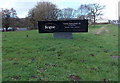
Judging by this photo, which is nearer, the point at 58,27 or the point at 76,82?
the point at 76,82

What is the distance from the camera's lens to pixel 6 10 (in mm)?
56531

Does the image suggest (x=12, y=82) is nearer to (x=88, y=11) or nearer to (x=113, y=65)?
(x=113, y=65)

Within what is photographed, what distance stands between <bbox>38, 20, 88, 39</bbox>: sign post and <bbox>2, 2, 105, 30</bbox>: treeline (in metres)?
33.0

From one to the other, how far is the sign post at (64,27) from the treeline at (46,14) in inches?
1299

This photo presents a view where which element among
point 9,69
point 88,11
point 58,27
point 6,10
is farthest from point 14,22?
point 9,69

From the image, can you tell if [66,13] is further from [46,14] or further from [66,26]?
[66,26]

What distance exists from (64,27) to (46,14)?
3357cm

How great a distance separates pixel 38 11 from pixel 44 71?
4562 centimetres

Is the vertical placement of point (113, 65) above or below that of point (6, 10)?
below

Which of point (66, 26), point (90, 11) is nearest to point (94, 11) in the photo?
point (90, 11)

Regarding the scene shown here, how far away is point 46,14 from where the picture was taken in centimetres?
4934

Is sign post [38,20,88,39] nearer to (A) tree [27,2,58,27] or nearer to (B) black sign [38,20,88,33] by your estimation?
(B) black sign [38,20,88,33]

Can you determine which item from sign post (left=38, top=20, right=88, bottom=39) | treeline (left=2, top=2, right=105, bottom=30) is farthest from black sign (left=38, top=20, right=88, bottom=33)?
treeline (left=2, top=2, right=105, bottom=30)

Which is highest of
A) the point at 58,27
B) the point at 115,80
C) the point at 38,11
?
the point at 38,11
